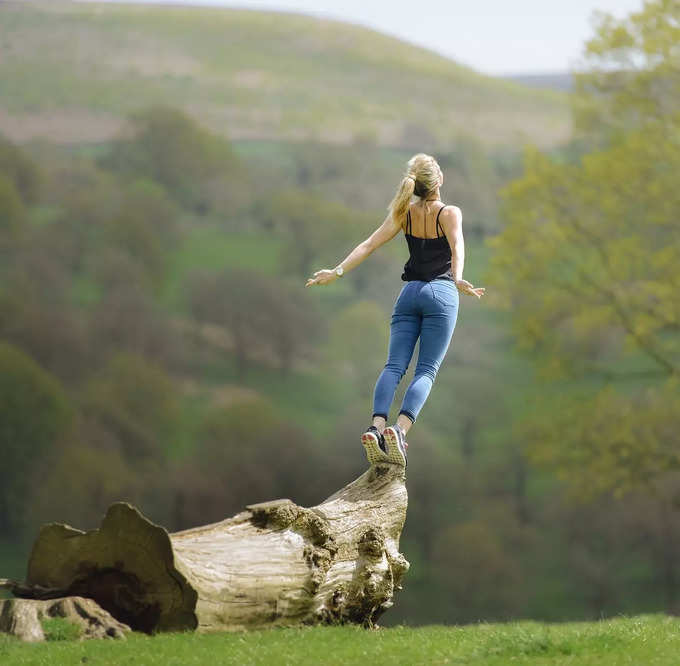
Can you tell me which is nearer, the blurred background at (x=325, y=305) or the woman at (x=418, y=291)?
the woman at (x=418, y=291)

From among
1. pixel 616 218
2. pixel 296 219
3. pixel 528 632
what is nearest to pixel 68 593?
pixel 528 632

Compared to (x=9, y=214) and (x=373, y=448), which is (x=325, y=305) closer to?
(x=9, y=214)

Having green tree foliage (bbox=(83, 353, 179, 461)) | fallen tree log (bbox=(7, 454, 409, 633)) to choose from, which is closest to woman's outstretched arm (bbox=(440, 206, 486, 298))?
fallen tree log (bbox=(7, 454, 409, 633))

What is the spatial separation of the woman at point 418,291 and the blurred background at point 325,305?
46.9 feet

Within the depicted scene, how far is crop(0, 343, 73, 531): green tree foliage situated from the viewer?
3597cm

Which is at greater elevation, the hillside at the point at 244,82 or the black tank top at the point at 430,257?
the hillside at the point at 244,82

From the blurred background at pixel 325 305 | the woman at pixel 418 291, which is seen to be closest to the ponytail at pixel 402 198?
the woman at pixel 418 291

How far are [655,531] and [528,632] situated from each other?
2832cm

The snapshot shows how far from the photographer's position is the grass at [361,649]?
868cm

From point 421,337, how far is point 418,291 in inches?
18.9

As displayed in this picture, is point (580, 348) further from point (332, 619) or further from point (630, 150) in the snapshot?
point (332, 619)

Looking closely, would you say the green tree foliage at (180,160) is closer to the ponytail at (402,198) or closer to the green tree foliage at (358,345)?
the green tree foliage at (358,345)

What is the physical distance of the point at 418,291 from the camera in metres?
10.5

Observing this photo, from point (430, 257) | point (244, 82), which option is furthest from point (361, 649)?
point (244, 82)
